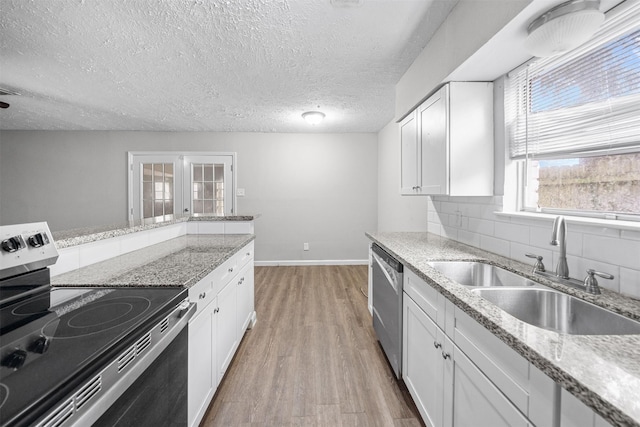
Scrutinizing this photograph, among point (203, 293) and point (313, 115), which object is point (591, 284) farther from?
point (313, 115)

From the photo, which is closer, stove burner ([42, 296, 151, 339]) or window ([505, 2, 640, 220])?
stove burner ([42, 296, 151, 339])

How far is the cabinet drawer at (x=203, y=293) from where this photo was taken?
50.7 inches

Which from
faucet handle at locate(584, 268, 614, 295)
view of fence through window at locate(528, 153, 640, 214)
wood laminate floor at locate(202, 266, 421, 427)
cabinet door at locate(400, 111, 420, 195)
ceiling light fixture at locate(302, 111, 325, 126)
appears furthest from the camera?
ceiling light fixture at locate(302, 111, 325, 126)

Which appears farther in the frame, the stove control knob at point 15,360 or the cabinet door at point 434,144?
the cabinet door at point 434,144

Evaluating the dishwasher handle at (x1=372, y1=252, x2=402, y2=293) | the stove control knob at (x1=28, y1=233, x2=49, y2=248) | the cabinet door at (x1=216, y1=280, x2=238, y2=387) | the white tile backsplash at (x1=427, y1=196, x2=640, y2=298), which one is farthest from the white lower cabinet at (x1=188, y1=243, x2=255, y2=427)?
the white tile backsplash at (x1=427, y1=196, x2=640, y2=298)

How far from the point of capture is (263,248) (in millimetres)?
5117

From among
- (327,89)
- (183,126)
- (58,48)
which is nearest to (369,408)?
(327,89)

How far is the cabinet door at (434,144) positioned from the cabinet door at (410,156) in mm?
104

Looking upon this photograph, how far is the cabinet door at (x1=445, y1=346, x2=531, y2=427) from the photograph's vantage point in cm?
83

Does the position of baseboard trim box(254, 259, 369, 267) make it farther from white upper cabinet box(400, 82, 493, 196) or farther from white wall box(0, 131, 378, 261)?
white upper cabinet box(400, 82, 493, 196)

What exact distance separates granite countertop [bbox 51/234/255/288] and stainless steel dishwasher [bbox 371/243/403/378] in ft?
3.59

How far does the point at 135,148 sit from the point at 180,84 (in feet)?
9.10

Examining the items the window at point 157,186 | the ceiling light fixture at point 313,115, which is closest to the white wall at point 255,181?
the window at point 157,186

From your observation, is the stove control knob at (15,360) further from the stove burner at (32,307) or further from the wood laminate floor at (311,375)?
the wood laminate floor at (311,375)
